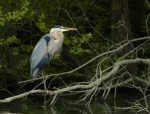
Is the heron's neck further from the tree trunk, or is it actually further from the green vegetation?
the tree trunk

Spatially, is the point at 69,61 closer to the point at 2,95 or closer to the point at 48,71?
the point at 48,71

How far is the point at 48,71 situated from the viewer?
43.2ft

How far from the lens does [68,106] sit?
1201 centimetres

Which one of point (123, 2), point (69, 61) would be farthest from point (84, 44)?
point (123, 2)

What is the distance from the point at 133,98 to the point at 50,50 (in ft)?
9.51

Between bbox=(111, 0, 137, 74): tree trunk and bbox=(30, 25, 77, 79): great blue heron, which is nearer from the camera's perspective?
bbox=(30, 25, 77, 79): great blue heron

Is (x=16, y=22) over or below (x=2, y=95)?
→ over

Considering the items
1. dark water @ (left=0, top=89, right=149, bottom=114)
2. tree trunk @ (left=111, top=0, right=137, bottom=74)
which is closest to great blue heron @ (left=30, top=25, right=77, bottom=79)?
dark water @ (left=0, top=89, right=149, bottom=114)

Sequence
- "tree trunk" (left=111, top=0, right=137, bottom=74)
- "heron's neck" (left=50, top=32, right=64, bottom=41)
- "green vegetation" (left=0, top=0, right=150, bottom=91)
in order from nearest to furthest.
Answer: "heron's neck" (left=50, top=32, right=64, bottom=41)
"green vegetation" (left=0, top=0, right=150, bottom=91)
"tree trunk" (left=111, top=0, right=137, bottom=74)

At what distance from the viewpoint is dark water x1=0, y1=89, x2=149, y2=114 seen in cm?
1105

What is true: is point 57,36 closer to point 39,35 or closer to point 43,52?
point 43,52

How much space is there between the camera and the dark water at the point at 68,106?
1105cm

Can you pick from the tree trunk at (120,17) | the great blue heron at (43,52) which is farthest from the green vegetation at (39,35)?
the great blue heron at (43,52)

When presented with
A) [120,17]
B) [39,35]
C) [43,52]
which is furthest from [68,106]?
[120,17]
